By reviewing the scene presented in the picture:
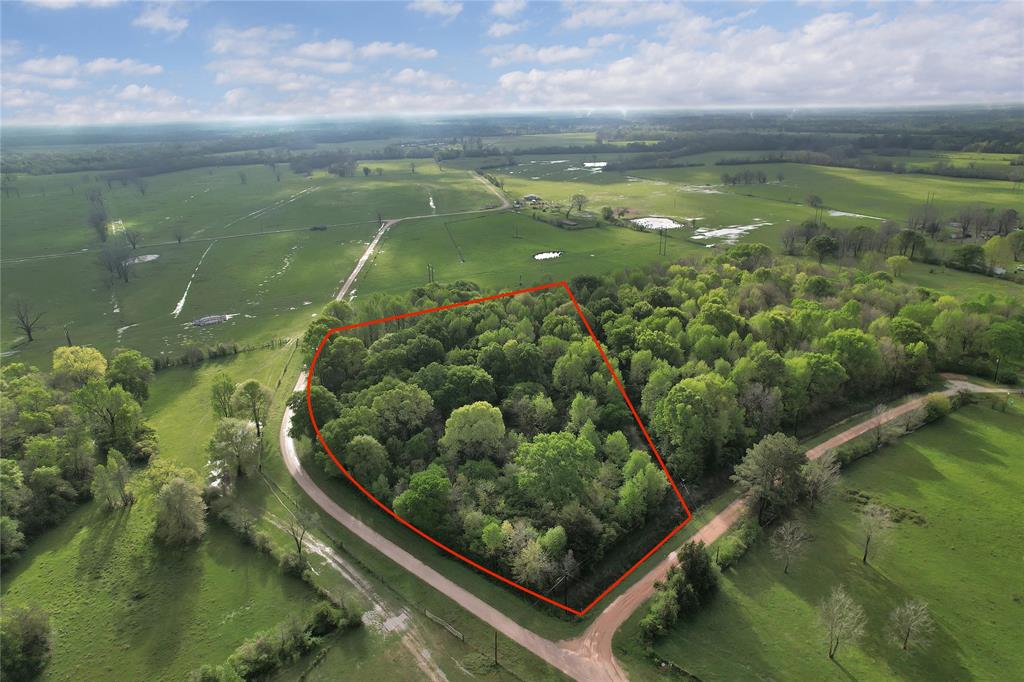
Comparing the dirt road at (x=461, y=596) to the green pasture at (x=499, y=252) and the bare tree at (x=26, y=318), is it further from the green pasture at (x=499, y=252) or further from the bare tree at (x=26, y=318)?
the bare tree at (x=26, y=318)

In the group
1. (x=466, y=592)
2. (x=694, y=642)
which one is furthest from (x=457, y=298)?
(x=694, y=642)

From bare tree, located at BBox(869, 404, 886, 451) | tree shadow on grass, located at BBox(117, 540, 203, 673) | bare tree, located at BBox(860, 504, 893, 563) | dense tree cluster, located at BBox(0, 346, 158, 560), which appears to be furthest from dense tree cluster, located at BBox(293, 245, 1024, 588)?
dense tree cluster, located at BBox(0, 346, 158, 560)

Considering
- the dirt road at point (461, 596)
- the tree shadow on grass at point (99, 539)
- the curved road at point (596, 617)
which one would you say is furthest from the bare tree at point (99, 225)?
the dirt road at point (461, 596)

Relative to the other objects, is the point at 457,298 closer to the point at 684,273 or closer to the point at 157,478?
the point at 684,273

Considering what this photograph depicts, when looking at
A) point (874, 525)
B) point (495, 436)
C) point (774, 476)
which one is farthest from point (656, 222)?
point (874, 525)

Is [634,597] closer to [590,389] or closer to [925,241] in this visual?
[590,389]
